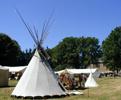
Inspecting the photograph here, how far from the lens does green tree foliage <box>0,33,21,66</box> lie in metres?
77.6

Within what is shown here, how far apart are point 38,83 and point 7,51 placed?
5796 centimetres

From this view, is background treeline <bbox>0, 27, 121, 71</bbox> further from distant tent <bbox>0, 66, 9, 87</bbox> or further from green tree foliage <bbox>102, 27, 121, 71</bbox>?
distant tent <bbox>0, 66, 9, 87</bbox>

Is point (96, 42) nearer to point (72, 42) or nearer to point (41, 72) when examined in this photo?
point (72, 42)

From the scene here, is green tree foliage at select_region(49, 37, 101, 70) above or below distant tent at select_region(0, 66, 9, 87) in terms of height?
above

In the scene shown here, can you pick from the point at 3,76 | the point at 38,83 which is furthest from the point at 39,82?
the point at 3,76

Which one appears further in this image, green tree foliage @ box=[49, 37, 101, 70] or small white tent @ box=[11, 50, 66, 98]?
green tree foliage @ box=[49, 37, 101, 70]

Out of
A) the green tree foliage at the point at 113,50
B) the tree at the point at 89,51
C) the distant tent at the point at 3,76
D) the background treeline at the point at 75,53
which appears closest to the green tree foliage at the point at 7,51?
the background treeline at the point at 75,53

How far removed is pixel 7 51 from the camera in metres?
79.1

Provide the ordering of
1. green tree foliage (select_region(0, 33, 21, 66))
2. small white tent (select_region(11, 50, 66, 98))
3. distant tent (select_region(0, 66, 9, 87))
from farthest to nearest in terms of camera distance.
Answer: green tree foliage (select_region(0, 33, 21, 66)), distant tent (select_region(0, 66, 9, 87)), small white tent (select_region(11, 50, 66, 98))

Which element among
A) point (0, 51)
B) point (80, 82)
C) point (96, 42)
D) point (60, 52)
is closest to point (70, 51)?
point (60, 52)

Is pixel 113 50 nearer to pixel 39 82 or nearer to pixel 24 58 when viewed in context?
pixel 24 58

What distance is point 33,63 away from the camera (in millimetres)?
22734

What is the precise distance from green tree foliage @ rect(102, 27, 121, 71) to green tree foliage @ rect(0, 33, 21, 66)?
749 inches

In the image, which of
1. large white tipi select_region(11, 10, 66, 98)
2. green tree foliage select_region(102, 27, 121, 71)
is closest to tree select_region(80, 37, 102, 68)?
green tree foliage select_region(102, 27, 121, 71)
